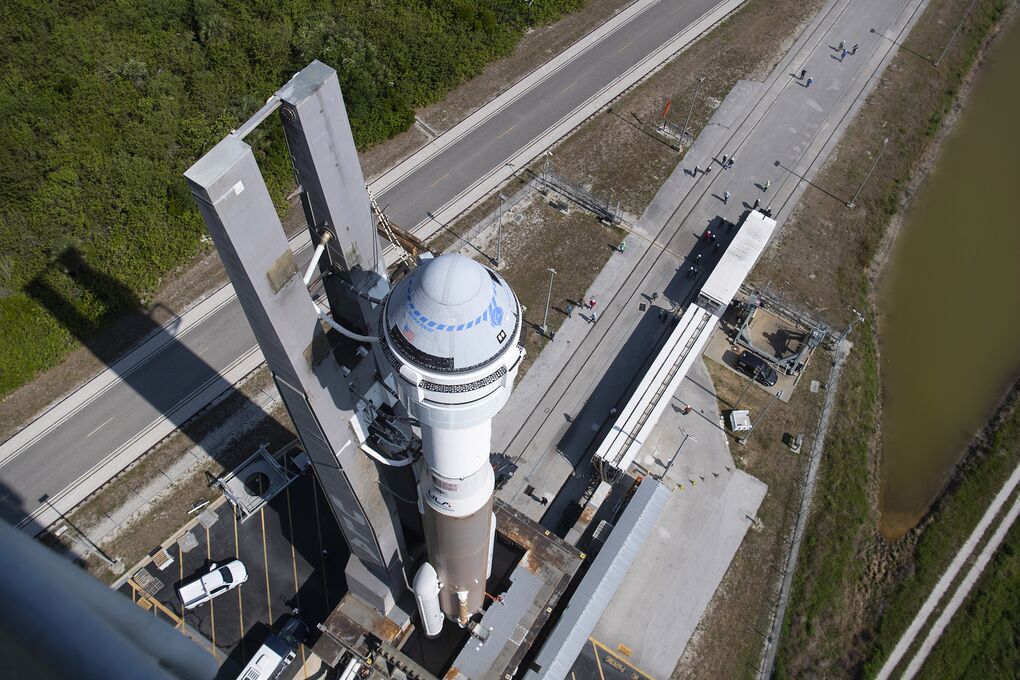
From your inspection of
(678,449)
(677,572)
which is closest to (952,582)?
(677,572)

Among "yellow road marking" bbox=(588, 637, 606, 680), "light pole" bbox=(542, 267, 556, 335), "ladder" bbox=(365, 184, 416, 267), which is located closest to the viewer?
"ladder" bbox=(365, 184, 416, 267)

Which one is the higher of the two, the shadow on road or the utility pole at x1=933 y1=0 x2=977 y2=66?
the utility pole at x1=933 y1=0 x2=977 y2=66

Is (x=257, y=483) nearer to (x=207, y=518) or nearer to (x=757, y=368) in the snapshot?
(x=207, y=518)

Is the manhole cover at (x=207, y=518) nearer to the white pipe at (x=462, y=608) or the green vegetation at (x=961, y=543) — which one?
the white pipe at (x=462, y=608)

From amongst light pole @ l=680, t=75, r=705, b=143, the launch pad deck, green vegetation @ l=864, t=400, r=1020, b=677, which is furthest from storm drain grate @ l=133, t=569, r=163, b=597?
light pole @ l=680, t=75, r=705, b=143

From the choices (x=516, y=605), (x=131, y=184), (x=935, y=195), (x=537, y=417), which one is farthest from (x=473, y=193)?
(x=935, y=195)

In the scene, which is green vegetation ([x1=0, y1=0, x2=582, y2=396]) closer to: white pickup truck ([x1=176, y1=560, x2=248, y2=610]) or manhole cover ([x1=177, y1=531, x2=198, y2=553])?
manhole cover ([x1=177, y1=531, x2=198, y2=553])
